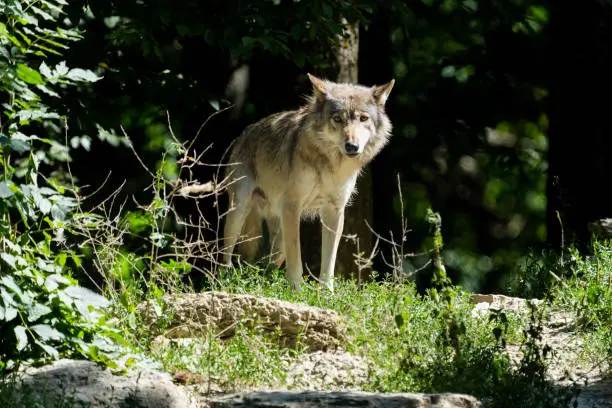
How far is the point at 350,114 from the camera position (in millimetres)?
8930

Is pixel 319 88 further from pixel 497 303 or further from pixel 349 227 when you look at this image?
pixel 497 303

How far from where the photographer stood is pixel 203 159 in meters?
10.8

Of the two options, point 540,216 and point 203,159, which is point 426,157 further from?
point 203,159

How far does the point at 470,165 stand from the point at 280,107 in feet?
8.29

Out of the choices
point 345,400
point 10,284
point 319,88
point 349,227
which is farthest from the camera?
point 349,227

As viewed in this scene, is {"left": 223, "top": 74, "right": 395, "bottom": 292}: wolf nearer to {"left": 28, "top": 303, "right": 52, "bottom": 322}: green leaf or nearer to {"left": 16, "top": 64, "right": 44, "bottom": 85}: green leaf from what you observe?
{"left": 28, "top": 303, "right": 52, "bottom": 322}: green leaf

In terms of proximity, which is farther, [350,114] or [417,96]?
[417,96]

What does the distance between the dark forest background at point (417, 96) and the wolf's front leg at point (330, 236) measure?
1.37 meters

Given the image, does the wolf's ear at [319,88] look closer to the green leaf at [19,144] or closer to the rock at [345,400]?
the green leaf at [19,144]

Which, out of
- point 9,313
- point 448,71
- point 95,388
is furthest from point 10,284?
point 448,71

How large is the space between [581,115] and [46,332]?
23.1ft

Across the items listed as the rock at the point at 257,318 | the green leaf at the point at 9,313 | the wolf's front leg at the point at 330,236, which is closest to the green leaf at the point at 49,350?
the green leaf at the point at 9,313

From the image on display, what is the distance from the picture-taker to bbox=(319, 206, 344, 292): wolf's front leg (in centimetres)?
902

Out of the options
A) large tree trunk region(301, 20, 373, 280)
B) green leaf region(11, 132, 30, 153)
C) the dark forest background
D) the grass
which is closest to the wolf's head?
the dark forest background
